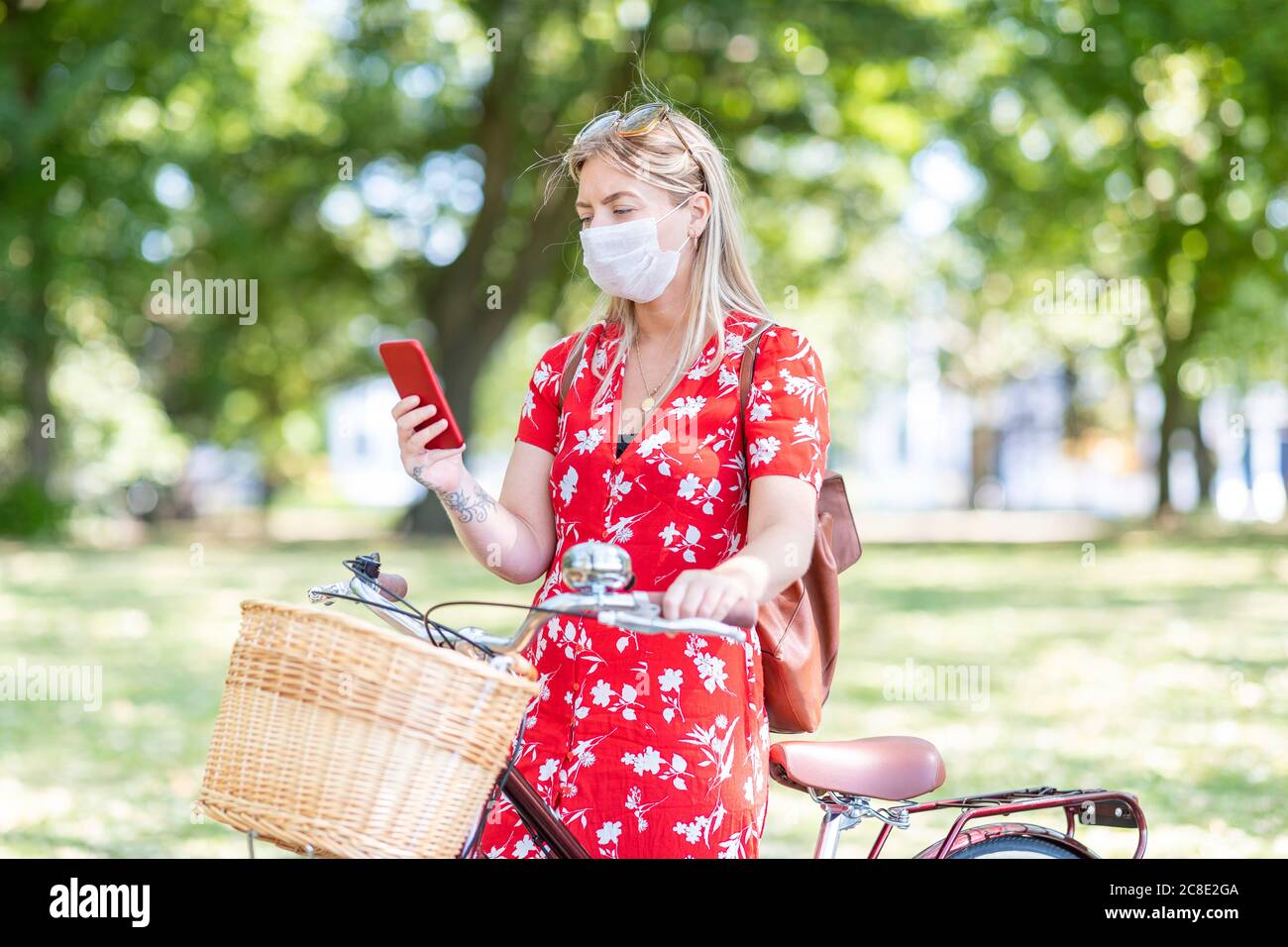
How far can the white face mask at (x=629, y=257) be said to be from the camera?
116 inches

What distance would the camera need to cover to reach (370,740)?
2.29 meters

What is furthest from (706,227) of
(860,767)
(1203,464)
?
(1203,464)

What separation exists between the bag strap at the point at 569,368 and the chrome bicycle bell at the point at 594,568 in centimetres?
86

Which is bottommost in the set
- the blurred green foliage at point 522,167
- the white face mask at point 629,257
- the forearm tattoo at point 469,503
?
the forearm tattoo at point 469,503

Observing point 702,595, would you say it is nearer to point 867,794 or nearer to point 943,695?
point 867,794

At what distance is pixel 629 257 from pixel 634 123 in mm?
264

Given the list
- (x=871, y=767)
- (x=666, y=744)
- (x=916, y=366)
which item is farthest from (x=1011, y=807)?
(x=916, y=366)

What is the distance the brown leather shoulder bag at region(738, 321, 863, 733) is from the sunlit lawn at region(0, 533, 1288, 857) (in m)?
4.00

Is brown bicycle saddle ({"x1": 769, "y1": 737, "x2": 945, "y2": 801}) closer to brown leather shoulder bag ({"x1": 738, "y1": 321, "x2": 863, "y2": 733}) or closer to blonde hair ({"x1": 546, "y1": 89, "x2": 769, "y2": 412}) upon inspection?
brown leather shoulder bag ({"x1": 738, "y1": 321, "x2": 863, "y2": 733})

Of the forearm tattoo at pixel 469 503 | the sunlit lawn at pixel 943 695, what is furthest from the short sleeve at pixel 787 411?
the sunlit lawn at pixel 943 695

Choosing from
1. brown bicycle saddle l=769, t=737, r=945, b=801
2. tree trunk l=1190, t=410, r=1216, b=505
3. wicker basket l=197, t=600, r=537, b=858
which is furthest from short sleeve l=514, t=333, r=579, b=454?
tree trunk l=1190, t=410, r=1216, b=505

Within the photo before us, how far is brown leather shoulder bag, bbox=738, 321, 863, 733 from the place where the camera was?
2975 millimetres

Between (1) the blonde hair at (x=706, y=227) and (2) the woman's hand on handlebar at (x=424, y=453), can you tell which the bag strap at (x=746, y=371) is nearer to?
(1) the blonde hair at (x=706, y=227)

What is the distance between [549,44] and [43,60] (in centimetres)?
819
